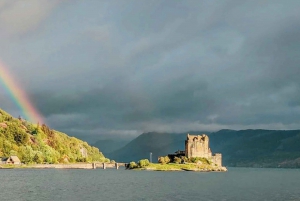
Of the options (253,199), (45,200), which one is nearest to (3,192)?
(45,200)

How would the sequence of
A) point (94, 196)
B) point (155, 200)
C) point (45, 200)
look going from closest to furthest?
point (45, 200)
point (155, 200)
point (94, 196)

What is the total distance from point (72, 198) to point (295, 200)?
5717 cm

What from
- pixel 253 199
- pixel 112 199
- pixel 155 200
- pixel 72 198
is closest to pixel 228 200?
pixel 253 199

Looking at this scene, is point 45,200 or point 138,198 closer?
point 45,200

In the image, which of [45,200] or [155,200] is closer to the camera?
[45,200]

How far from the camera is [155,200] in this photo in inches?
3708

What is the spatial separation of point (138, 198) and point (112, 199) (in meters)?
6.67

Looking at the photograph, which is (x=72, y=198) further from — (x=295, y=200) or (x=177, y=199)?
(x=295, y=200)

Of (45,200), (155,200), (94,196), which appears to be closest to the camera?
(45,200)

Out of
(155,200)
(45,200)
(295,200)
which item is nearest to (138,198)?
(155,200)

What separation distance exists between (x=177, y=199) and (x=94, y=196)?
20645 mm

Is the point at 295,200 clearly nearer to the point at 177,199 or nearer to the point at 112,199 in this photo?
the point at 177,199

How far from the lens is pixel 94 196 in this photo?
329 ft

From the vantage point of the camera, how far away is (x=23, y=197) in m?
93.1
